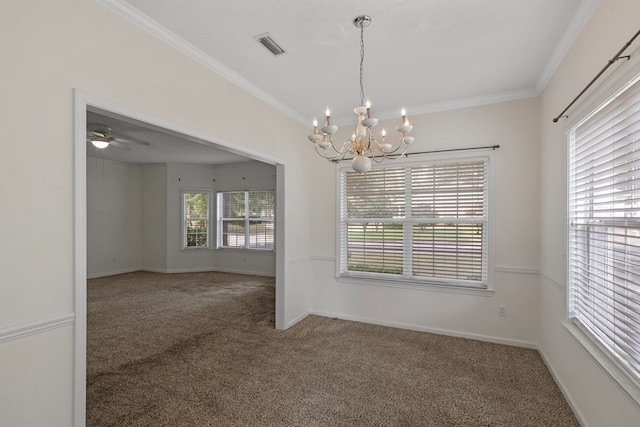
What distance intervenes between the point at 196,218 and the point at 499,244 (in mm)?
6956

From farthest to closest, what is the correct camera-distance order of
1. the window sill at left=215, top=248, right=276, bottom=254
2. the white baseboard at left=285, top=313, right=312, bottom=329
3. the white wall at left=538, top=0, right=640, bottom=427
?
the window sill at left=215, top=248, right=276, bottom=254 → the white baseboard at left=285, top=313, right=312, bottom=329 → the white wall at left=538, top=0, right=640, bottom=427

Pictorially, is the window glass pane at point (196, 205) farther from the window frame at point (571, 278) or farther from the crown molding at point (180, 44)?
the window frame at point (571, 278)

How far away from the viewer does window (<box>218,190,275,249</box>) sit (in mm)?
7516

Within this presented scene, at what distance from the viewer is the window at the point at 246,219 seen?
752 centimetres

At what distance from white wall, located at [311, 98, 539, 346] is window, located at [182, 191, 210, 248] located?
5376 millimetres

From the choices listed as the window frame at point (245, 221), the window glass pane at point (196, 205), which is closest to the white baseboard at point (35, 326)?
the window frame at point (245, 221)

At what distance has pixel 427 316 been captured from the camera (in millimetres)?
3809

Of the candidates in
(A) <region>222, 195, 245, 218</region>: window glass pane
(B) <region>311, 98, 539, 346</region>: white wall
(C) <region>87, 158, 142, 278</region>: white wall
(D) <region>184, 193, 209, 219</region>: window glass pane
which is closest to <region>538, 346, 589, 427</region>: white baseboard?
(B) <region>311, 98, 539, 346</region>: white wall

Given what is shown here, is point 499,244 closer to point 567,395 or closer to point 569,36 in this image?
point 567,395

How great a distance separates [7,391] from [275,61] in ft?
9.21

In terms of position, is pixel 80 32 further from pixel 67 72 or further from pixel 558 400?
pixel 558 400

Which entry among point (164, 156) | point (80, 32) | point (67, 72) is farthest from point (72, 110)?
point (164, 156)

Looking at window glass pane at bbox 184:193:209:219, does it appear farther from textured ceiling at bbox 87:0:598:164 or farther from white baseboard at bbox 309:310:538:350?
textured ceiling at bbox 87:0:598:164

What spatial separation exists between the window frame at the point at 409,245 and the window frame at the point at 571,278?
106cm
